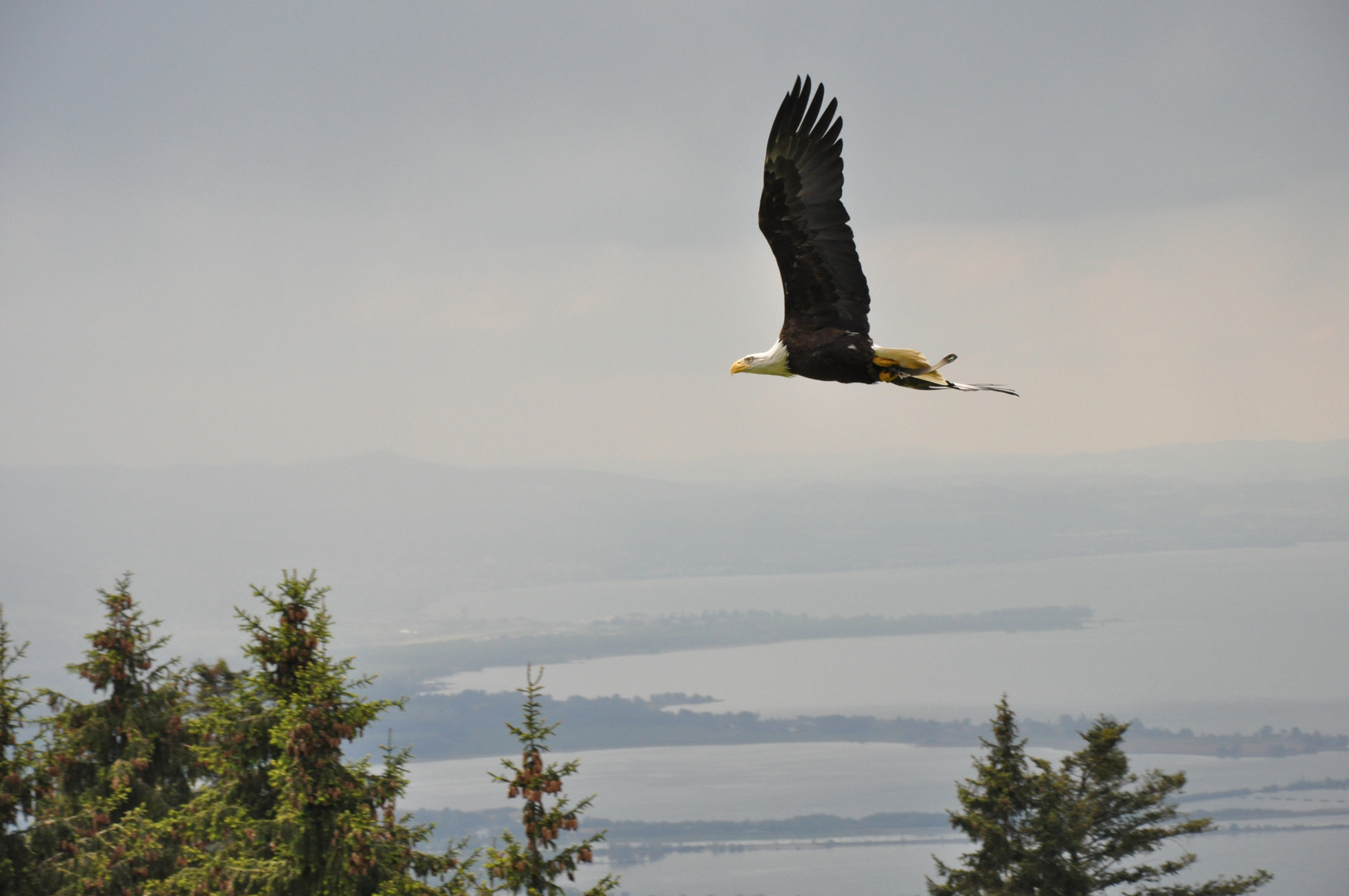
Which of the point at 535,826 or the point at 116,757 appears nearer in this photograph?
the point at 535,826

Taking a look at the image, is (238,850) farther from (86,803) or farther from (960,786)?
(960,786)

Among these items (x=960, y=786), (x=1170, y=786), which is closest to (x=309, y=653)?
(x=960, y=786)

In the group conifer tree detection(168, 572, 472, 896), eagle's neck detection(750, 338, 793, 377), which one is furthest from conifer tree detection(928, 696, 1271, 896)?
eagle's neck detection(750, 338, 793, 377)

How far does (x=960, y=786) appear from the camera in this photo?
2228 centimetres

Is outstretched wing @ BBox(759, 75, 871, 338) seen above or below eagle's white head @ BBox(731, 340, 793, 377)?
above

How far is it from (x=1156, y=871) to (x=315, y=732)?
18.8 m

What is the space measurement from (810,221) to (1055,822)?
1555 centimetres

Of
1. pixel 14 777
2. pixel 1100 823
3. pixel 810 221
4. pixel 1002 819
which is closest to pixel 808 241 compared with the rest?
pixel 810 221

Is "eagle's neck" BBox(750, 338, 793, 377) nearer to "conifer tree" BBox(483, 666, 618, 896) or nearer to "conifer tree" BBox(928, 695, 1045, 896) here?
"conifer tree" BBox(483, 666, 618, 896)

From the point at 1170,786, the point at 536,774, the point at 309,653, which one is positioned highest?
the point at 309,653

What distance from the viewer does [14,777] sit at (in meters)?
15.4

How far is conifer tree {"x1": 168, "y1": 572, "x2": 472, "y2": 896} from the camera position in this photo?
12.1 metres

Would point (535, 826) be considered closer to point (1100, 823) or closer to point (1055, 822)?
point (1055, 822)

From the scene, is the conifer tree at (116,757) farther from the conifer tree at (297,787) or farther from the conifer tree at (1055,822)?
the conifer tree at (1055,822)
